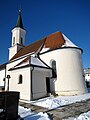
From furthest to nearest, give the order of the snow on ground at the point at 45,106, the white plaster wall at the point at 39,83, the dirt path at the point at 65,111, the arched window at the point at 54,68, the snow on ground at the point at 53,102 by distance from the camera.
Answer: the arched window at the point at 54,68 → the white plaster wall at the point at 39,83 → the snow on ground at the point at 53,102 → the dirt path at the point at 65,111 → the snow on ground at the point at 45,106

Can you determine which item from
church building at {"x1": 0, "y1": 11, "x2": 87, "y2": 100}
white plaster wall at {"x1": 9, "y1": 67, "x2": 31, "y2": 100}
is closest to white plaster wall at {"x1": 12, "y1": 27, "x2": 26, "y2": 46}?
church building at {"x1": 0, "y1": 11, "x2": 87, "y2": 100}

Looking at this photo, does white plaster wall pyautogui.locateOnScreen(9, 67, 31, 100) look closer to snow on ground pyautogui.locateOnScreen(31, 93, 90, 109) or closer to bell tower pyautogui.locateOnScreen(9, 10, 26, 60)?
snow on ground pyautogui.locateOnScreen(31, 93, 90, 109)

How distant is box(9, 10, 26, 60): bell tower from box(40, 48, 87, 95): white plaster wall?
42.5ft

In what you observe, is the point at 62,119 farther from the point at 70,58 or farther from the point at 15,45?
the point at 15,45

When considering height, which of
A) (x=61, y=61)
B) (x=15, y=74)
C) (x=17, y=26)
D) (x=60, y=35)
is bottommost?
(x=15, y=74)

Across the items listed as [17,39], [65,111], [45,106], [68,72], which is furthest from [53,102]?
[17,39]

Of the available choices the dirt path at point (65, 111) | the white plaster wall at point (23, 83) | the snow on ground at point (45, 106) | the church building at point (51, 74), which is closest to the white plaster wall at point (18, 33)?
the church building at point (51, 74)

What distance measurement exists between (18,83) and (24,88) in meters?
1.37

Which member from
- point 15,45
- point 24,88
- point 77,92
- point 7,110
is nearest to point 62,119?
point 7,110

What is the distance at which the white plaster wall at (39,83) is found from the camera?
1489 centimetres

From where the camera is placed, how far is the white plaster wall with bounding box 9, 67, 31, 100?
47.9 ft

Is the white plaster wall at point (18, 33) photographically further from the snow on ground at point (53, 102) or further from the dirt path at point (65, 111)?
the dirt path at point (65, 111)

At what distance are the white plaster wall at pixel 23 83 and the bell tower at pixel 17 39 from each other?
12229 mm

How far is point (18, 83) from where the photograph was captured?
15977 mm
